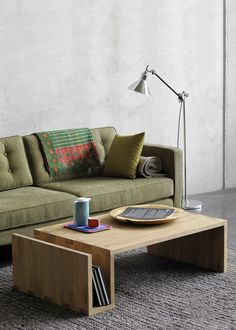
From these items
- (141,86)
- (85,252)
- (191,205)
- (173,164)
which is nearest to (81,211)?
(85,252)

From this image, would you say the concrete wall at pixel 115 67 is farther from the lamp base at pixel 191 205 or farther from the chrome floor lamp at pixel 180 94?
the lamp base at pixel 191 205

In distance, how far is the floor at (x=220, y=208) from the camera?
510 centimetres

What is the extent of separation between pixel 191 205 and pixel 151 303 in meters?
2.39

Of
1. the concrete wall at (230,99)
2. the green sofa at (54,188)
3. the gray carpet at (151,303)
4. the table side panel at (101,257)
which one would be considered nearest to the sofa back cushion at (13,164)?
the green sofa at (54,188)

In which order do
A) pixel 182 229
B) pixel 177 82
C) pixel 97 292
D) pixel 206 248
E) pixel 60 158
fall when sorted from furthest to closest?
pixel 177 82 < pixel 60 158 < pixel 206 248 < pixel 182 229 < pixel 97 292

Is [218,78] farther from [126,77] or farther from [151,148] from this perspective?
[151,148]

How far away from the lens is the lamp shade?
19.6ft

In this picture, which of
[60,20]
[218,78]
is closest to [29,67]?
[60,20]

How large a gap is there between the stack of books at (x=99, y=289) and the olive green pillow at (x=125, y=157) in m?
1.75

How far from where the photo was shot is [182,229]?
435 cm

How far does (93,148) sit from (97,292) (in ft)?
6.66

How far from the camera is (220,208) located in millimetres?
6340

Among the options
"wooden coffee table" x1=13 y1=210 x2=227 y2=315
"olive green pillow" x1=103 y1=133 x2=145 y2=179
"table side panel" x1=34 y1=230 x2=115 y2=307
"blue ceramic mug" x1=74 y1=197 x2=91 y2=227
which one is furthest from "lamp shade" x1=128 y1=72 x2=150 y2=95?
"table side panel" x1=34 y1=230 x2=115 y2=307

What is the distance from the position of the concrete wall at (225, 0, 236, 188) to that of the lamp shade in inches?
52.4
